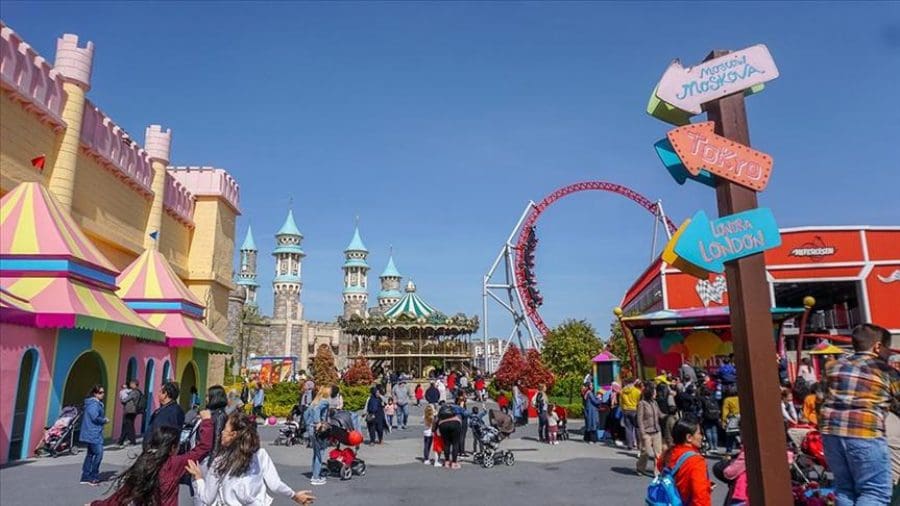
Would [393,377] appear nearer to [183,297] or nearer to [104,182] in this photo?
[183,297]

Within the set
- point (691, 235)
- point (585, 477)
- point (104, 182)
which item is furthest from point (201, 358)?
point (691, 235)

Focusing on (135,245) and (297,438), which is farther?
(135,245)

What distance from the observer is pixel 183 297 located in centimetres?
1748

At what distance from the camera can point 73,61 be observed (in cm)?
1495

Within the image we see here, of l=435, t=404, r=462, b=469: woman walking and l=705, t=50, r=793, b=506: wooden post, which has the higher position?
l=705, t=50, r=793, b=506: wooden post

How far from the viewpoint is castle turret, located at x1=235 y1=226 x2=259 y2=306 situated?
8450cm

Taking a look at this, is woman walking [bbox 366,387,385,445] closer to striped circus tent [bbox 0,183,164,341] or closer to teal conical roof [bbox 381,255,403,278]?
striped circus tent [bbox 0,183,164,341]

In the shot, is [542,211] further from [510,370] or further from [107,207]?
[107,207]

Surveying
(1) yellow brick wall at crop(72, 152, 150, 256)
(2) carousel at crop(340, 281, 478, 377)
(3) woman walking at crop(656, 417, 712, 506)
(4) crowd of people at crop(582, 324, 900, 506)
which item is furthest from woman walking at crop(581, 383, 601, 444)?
(2) carousel at crop(340, 281, 478, 377)

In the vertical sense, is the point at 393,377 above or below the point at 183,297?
below

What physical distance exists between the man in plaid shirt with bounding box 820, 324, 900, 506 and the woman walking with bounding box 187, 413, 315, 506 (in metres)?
3.45

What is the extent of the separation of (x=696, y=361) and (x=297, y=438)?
10.1m

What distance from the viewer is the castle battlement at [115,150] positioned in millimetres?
16109

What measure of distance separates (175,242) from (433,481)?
1737cm
